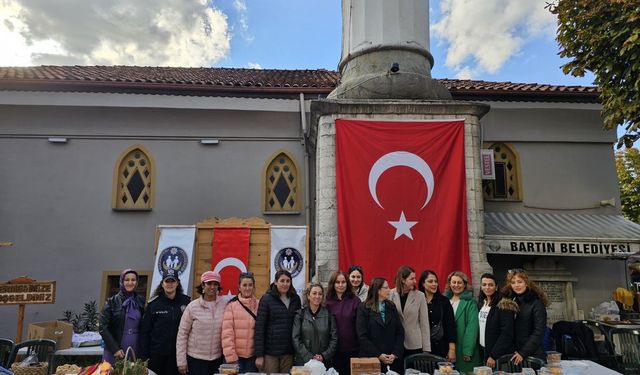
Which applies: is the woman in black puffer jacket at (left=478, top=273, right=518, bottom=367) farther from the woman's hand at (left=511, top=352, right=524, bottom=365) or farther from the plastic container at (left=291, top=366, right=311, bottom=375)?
the plastic container at (left=291, top=366, right=311, bottom=375)

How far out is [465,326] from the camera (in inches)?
191

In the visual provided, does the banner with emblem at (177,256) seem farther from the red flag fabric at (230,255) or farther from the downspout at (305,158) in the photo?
the downspout at (305,158)

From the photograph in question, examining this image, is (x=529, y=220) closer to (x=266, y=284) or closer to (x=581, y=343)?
(x=581, y=343)

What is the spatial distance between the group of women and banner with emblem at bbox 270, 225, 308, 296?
355 cm

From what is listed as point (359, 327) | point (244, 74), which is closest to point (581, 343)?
point (359, 327)

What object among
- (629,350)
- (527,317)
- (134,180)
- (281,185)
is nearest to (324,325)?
(527,317)

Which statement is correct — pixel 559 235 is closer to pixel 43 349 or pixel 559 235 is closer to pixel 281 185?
pixel 281 185

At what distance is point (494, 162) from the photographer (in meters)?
10.3

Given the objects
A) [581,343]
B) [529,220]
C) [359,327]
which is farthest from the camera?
[529,220]

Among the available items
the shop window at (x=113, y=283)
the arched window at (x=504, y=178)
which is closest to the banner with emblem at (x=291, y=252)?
the shop window at (x=113, y=283)

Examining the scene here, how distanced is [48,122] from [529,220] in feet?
38.3

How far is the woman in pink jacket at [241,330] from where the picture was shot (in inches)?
180

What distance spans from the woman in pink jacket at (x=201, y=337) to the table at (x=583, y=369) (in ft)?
12.1

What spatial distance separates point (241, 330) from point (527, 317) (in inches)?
124
